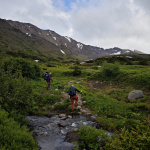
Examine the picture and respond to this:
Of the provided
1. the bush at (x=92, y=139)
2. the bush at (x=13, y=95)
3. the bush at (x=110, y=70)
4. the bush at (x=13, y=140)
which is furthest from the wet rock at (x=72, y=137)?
the bush at (x=110, y=70)

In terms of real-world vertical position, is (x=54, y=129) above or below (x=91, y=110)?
below

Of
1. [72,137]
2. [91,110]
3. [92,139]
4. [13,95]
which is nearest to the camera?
[92,139]

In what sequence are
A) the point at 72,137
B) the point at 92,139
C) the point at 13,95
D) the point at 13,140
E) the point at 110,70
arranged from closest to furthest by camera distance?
1. the point at 13,140
2. the point at 92,139
3. the point at 72,137
4. the point at 13,95
5. the point at 110,70

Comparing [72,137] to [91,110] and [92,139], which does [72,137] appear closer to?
[92,139]

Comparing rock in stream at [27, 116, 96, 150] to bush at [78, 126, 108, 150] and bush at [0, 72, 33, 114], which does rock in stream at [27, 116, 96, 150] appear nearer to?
bush at [78, 126, 108, 150]

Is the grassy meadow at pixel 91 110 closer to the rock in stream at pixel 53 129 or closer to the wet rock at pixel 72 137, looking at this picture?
the wet rock at pixel 72 137

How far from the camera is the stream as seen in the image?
7.86 m

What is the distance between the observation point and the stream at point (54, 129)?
7.86 m

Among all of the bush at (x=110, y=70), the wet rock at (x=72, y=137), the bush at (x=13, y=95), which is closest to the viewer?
the wet rock at (x=72, y=137)

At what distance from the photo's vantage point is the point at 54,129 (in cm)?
980

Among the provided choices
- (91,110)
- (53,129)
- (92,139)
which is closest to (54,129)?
(53,129)

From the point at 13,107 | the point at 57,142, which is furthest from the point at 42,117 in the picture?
the point at 57,142

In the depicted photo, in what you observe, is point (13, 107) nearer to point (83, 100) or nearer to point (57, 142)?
point (57, 142)

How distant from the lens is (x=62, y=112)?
526 inches
